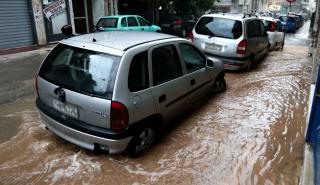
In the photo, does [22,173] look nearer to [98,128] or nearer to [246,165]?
[98,128]

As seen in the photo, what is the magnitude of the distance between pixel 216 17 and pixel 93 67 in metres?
5.70

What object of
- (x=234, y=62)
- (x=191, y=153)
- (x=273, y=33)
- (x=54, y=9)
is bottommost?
(x=191, y=153)

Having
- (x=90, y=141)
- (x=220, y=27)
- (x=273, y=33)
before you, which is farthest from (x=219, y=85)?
(x=273, y=33)

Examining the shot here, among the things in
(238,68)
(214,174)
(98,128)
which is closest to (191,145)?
(214,174)

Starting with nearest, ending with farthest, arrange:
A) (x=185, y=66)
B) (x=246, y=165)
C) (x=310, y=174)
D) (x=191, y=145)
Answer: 1. (x=310, y=174)
2. (x=246, y=165)
3. (x=191, y=145)
4. (x=185, y=66)

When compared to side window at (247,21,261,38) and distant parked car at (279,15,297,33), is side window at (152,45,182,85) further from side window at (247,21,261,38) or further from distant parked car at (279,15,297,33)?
distant parked car at (279,15,297,33)

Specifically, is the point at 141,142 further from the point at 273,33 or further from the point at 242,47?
the point at 273,33

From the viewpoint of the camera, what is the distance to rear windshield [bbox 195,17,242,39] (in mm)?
8195

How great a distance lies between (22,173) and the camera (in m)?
3.59

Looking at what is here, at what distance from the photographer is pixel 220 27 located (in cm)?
833

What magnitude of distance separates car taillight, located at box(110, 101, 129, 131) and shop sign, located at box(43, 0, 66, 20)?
37.0 feet

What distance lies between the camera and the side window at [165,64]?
159 inches

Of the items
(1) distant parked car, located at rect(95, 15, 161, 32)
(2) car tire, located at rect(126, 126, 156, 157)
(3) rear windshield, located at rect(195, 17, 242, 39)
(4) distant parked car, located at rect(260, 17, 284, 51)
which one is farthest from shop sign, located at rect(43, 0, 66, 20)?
(2) car tire, located at rect(126, 126, 156, 157)

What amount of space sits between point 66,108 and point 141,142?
106 cm
